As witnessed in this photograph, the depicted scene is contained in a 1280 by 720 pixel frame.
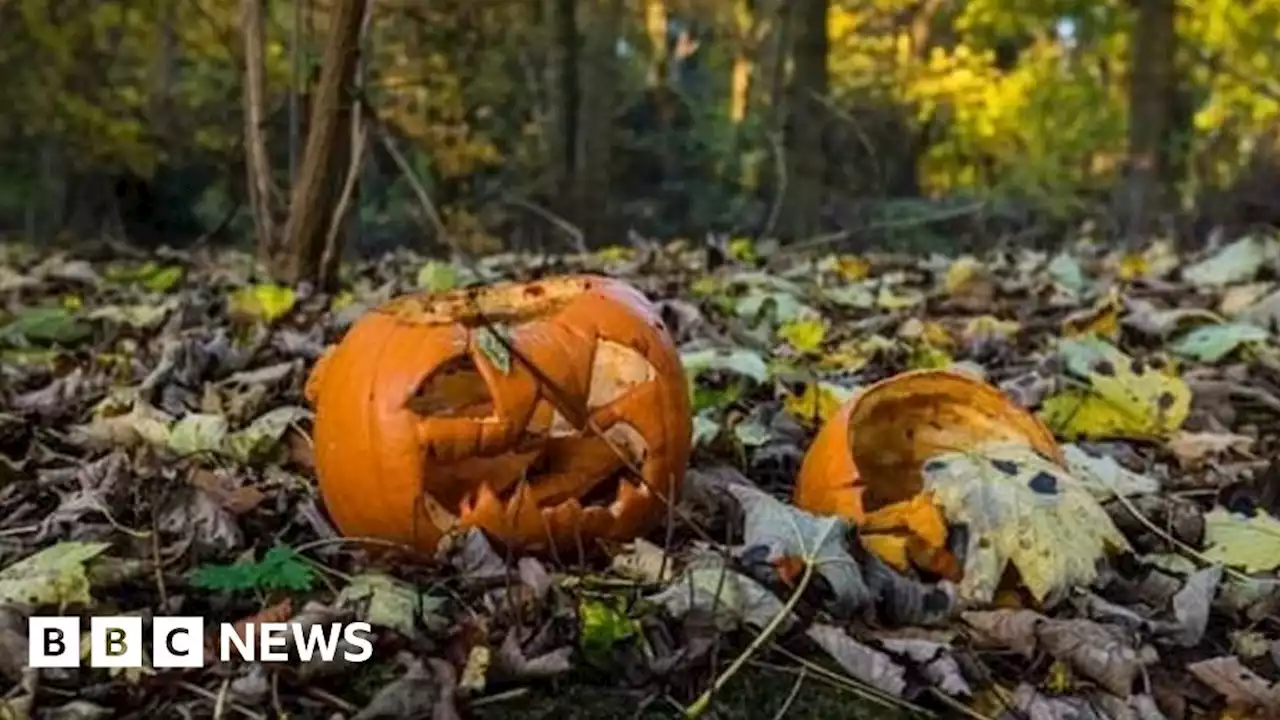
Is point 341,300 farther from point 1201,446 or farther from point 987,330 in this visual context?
point 1201,446

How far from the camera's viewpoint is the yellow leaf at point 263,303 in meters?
4.06

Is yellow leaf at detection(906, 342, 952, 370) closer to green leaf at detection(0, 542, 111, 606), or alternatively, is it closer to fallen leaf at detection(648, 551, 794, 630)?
fallen leaf at detection(648, 551, 794, 630)

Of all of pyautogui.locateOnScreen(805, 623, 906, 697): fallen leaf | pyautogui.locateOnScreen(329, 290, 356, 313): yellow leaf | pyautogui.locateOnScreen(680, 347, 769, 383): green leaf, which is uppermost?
pyautogui.locateOnScreen(680, 347, 769, 383): green leaf

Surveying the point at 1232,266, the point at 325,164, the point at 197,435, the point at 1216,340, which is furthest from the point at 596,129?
the point at 197,435

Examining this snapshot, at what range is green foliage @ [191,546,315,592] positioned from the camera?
6.76 ft

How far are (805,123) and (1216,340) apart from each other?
4.26 metres

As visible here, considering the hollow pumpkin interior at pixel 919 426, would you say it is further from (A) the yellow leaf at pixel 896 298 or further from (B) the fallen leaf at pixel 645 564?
(A) the yellow leaf at pixel 896 298

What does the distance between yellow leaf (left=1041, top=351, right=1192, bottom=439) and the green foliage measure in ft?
5.18

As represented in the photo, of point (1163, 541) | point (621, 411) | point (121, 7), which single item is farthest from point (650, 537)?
point (121, 7)

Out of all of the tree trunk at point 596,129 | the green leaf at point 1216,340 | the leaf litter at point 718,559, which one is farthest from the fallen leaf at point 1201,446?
the tree trunk at point 596,129

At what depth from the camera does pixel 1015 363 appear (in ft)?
12.2

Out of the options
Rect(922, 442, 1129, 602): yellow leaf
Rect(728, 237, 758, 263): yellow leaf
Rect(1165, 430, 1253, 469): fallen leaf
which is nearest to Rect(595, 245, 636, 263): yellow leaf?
Rect(728, 237, 758, 263): yellow leaf

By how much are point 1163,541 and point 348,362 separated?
3.99 feet

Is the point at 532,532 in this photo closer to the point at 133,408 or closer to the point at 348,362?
the point at 348,362
